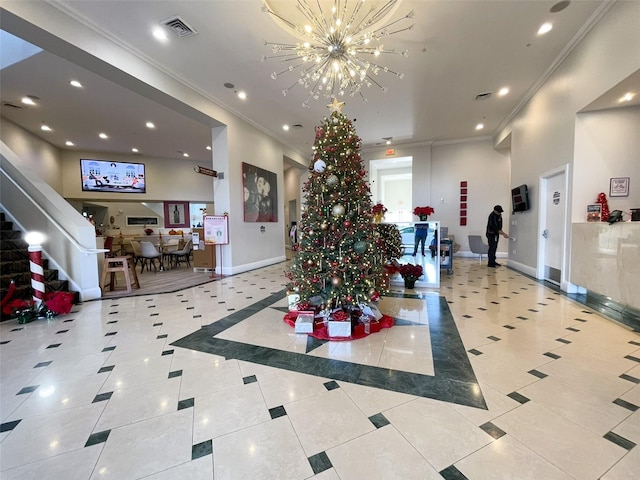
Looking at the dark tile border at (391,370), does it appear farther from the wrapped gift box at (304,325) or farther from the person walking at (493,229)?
the person walking at (493,229)

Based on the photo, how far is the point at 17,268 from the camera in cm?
436

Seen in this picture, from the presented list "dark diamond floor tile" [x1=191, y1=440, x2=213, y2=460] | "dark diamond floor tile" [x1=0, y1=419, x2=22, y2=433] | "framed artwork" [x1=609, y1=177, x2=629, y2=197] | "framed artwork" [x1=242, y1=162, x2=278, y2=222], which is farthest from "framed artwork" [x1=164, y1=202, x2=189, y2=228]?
"framed artwork" [x1=609, y1=177, x2=629, y2=197]

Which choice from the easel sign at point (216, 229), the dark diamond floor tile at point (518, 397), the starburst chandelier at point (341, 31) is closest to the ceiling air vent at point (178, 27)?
the starburst chandelier at point (341, 31)

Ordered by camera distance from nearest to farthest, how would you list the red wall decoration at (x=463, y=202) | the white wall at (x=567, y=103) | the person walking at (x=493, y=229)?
1. the white wall at (x=567, y=103)
2. the person walking at (x=493, y=229)
3. the red wall decoration at (x=463, y=202)

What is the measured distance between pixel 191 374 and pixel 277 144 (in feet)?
26.2

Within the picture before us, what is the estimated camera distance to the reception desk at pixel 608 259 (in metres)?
3.06

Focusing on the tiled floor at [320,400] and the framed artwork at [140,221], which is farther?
the framed artwork at [140,221]

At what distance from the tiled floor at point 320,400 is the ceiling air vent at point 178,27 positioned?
417 centimetres

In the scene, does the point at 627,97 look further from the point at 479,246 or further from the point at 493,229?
the point at 479,246

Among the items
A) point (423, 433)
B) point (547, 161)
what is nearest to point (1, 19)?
point (423, 433)

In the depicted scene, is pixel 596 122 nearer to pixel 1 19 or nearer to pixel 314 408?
pixel 314 408

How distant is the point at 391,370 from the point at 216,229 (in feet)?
17.5

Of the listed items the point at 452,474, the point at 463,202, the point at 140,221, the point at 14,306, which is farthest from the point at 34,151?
the point at 463,202

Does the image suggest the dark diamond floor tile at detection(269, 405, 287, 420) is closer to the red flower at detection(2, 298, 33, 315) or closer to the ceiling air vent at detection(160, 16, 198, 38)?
the red flower at detection(2, 298, 33, 315)
